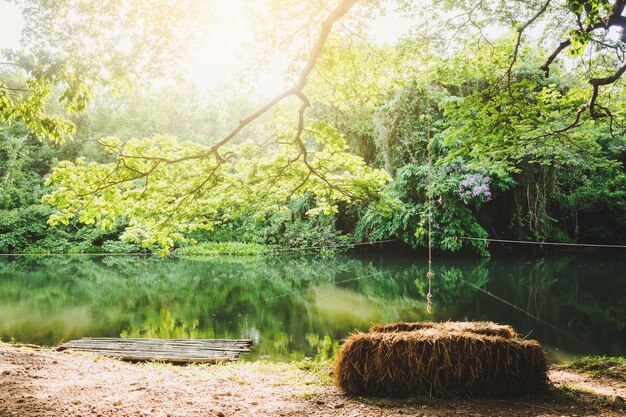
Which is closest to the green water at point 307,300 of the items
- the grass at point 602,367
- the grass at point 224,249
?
the grass at point 602,367

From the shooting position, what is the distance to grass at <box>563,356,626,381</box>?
4.90 meters

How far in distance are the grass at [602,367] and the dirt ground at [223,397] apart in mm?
259

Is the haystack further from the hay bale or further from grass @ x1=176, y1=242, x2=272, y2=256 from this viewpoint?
grass @ x1=176, y1=242, x2=272, y2=256

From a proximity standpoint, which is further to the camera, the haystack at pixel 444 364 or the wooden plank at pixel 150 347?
the wooden plank at pixel 150 347

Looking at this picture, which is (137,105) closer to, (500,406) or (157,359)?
(157,359)

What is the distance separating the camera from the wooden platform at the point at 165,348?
21.4ft

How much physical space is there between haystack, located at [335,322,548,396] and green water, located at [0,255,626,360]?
9.64 ft

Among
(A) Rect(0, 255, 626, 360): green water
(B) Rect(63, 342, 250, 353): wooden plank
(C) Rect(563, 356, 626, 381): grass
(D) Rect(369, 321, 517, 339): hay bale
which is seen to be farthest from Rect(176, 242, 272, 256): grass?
(D) Rect(369, 321, 517, 339): hay bale

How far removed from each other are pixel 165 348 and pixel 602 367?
21.0ft

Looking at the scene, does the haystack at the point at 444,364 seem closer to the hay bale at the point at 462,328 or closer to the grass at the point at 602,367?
the hay bale at the point at 462,328

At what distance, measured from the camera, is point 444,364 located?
375 cm

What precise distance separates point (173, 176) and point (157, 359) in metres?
2.91

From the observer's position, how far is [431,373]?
12.3ft

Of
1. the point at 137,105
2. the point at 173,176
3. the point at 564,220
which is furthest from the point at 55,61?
the point at 137,105
